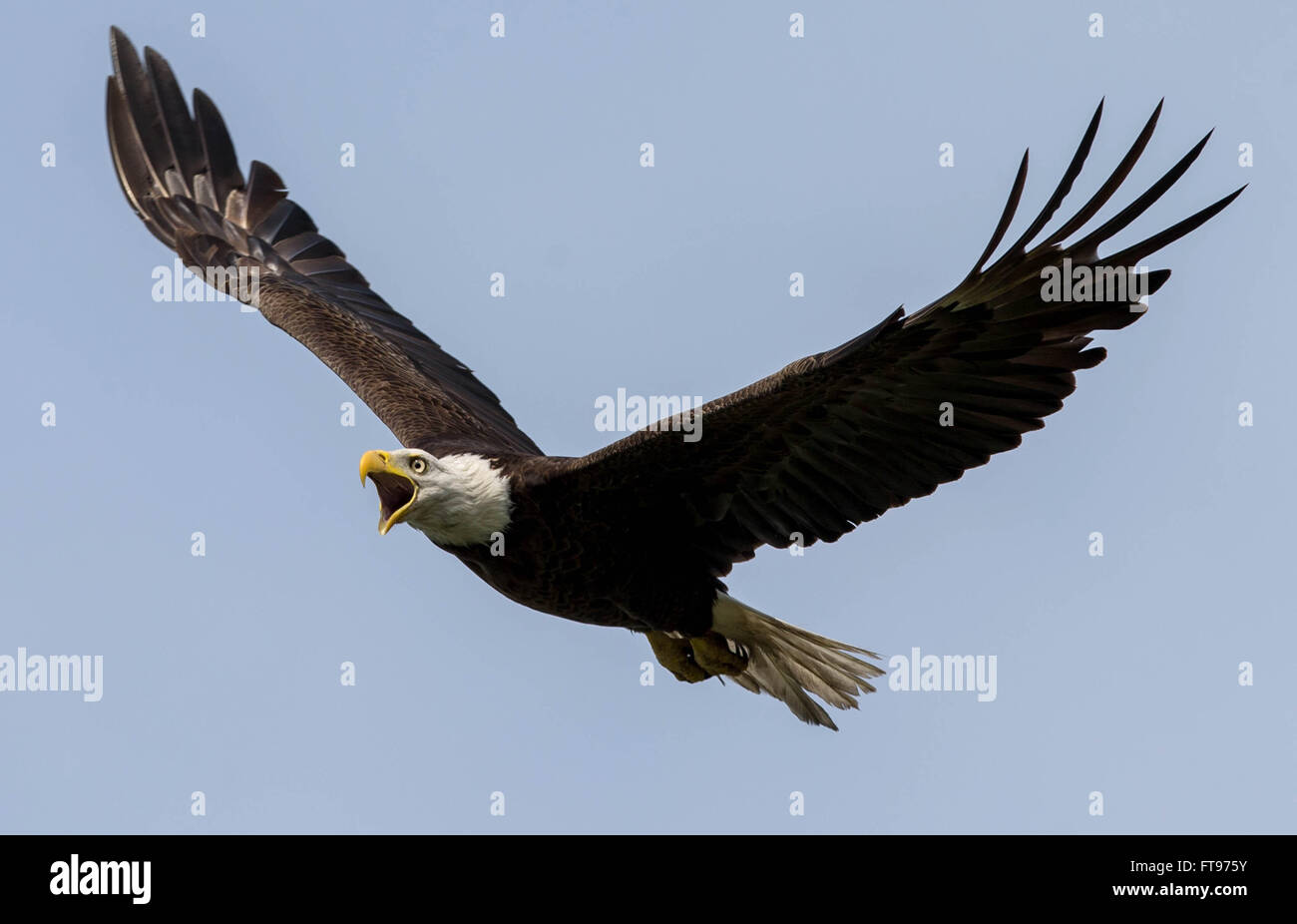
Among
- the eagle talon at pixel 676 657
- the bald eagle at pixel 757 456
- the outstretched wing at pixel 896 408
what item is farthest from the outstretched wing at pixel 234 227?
the outstretched wing at pixel 896 408

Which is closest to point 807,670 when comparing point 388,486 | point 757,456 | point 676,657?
point 676,657

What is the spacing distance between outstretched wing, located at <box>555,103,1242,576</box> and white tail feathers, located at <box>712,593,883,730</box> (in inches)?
32.8

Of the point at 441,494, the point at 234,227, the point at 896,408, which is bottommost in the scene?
the point at 441,494

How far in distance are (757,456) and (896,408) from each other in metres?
0.57

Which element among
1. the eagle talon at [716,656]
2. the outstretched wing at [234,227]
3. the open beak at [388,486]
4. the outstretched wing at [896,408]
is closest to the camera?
the outstretched wing at [896,408]

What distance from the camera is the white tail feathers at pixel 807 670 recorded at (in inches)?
320

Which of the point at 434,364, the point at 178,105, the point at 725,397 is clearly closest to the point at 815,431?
the point at 725,397

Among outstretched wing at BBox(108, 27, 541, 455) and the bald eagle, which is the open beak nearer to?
the bald eagle

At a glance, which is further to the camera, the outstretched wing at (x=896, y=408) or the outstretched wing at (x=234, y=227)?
the outstretched wing at (x=234, y=227)

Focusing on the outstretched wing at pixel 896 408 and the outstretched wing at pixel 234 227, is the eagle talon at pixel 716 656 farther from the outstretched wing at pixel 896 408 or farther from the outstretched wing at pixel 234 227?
the outstretched wing at pixel 234 227

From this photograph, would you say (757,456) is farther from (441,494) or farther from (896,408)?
(441,494)

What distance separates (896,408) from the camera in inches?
261

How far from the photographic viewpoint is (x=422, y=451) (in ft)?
23.8

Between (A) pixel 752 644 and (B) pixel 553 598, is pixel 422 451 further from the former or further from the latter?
(A) pixel 752 644
